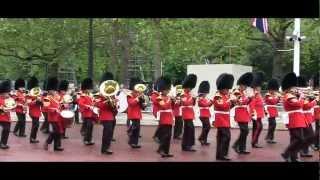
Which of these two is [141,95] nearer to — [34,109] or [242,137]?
[242,137]

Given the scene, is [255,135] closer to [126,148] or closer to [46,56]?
[126,148]

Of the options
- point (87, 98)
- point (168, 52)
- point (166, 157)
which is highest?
point (168, 52)

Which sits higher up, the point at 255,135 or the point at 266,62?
the point at 266,62

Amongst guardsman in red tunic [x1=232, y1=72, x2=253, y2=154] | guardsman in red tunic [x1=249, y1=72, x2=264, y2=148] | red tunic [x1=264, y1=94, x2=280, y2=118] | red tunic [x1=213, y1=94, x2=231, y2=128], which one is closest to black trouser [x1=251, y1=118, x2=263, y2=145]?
guardsman in red tunic [x1=249, y1=72, x2=264, y2=148]

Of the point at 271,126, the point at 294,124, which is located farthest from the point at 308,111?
the point at 271,126

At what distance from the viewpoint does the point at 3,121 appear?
38.3 ft

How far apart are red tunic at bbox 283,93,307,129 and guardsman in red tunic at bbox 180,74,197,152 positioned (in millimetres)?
2393

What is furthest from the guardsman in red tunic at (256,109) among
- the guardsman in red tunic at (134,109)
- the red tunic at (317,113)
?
the guardsman in red tunic at (134,109)

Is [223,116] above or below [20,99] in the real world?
below

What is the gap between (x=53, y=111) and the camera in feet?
38.2

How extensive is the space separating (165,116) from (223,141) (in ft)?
3.72

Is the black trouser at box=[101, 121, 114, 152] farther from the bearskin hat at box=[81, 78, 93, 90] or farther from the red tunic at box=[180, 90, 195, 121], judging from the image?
the bearskin hat at box=[81, 78, 93, 90]
